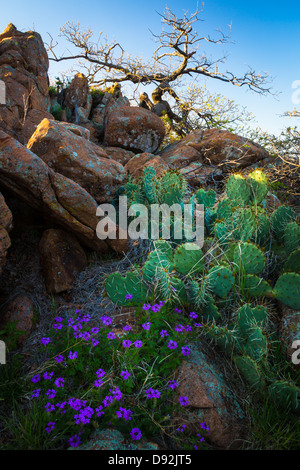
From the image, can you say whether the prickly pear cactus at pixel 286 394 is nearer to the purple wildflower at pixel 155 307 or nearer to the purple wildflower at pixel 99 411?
the purple wildflower at pixel 155 307

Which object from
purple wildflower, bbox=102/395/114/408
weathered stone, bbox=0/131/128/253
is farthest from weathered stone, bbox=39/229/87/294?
purple wildflower, bbox=102/395/114/408

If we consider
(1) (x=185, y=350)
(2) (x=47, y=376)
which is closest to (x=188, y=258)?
(1) (x=185, y=350)

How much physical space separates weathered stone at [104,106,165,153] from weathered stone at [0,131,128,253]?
14.0 ft

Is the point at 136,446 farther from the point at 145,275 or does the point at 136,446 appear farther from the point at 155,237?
the point at 155,237

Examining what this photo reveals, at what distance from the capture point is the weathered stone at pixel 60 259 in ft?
11.4

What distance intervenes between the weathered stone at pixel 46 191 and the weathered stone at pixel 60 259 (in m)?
0.13

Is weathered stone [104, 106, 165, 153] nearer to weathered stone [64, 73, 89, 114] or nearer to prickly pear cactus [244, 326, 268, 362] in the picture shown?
weathered stone [64, 73, 89, 114]

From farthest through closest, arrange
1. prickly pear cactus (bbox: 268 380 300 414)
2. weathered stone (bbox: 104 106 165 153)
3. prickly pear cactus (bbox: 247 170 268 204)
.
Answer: weathered stone (bbox: 104 106 165 153) → prickly pear cactus (bbox: 247 170 268 204) → prickly pear cactus (bbox: 268 380 300 414)

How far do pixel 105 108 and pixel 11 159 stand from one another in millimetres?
6294

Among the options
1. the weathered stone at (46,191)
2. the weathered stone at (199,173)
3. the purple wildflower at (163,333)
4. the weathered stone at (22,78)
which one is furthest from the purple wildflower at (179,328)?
the weathered stone at (22,78)

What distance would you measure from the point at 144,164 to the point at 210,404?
4584 millimetres

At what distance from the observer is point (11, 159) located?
330 cm

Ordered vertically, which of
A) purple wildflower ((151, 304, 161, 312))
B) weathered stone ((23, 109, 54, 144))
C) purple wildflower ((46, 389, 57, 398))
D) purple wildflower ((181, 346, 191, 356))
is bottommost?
purple wildflower ((46, 389, 57, 398))

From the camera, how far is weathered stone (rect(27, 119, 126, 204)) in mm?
4270
